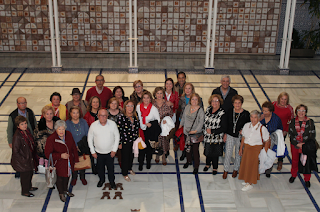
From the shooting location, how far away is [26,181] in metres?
5.95

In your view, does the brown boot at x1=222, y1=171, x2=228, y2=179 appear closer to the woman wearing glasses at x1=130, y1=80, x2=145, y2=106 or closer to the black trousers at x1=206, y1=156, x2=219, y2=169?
the black trousers at x1=206, y1=156, x2=219, y2=169

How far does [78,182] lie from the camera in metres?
6.46

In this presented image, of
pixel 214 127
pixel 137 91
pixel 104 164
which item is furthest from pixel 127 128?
pixel 214 127

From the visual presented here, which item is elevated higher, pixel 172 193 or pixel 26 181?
pixel 26 181

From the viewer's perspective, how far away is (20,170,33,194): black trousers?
5.89 metres

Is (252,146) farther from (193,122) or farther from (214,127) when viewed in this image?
(193,122)

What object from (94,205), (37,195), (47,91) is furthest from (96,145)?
(47,91)

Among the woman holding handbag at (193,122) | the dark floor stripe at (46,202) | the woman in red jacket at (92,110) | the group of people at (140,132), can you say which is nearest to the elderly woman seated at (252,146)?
the group of people at (140,132)

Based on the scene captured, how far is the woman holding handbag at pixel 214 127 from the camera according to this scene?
6.22m

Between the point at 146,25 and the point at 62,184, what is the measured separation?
30.0 ft

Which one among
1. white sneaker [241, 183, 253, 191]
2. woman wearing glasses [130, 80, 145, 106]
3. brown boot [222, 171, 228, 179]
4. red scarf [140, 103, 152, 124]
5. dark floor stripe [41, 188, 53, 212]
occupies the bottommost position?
dark floor stripe [41, 188, 53, 212]

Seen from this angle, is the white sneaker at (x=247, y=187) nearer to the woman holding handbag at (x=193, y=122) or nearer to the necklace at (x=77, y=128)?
the woman holding handbag at (x=193, y=122)

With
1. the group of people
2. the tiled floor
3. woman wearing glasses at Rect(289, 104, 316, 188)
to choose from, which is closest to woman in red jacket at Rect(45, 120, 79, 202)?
the group of people

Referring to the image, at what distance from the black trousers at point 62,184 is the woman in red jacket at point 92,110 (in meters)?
1.03
